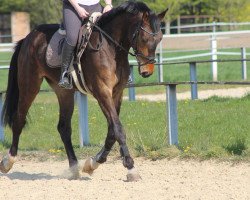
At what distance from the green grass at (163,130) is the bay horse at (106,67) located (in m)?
1.01

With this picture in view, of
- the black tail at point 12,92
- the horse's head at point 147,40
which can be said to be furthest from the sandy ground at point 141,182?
the horse's head at point 147,40

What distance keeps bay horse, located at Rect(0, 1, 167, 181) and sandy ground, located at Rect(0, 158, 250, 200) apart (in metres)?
0.33

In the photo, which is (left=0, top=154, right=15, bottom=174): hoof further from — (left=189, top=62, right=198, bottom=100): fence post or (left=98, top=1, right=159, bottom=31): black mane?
(left=189, top=62, right=198, bottom=100): fence post

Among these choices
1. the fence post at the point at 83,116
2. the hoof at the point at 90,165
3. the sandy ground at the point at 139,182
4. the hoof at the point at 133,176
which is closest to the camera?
the sandy ground at the point at 139,182

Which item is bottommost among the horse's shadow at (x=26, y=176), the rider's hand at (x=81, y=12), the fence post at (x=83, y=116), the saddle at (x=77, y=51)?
the horse's shadow at (x=26, y=176)

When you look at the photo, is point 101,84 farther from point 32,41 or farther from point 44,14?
point 44,14

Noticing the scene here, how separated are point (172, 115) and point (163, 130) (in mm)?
904

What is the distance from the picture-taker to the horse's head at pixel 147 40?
8539 millimetres

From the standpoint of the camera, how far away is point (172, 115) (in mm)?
10805

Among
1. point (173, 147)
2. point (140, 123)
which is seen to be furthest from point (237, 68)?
point (173, 147)

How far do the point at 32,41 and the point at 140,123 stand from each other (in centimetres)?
328

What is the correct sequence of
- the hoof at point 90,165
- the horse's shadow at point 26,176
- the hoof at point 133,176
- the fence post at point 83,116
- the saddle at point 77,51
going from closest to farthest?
1. the hoof at point 133,176
2. the saddle at point 77,51
3. the hoof at point 90,165
4. the horse's shadow at point 26,176
5. the fence post at point 83,116

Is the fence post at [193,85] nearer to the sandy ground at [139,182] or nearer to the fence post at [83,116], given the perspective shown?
the fence post at [83,116]

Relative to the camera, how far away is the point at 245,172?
8953 millimetres
